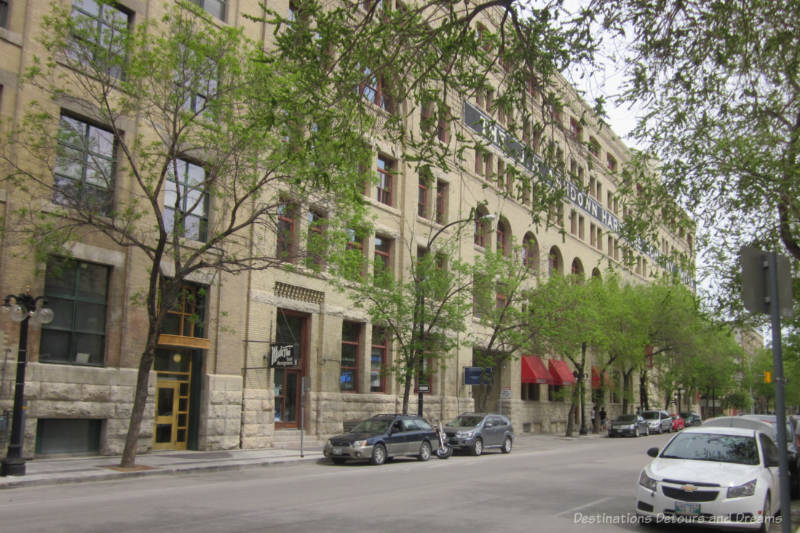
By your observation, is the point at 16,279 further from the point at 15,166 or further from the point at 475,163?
the point at 475,163

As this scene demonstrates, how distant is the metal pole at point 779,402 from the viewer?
6.87 meters

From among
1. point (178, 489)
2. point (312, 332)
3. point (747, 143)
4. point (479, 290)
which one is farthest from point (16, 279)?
point (479, 290)

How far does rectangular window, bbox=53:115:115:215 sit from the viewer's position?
18453 millimetres

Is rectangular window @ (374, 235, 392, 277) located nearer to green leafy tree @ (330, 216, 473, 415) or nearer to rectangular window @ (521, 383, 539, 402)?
green leafy tree @ (330, 216, 473, 415)

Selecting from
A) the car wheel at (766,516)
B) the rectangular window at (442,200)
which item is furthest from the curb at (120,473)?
the rectangular window at (442,200)

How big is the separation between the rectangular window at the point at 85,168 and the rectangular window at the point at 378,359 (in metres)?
14.2

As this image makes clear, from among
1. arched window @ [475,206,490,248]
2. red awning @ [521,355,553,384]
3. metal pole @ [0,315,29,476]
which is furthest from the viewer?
red awning @ [521,355,553,384]

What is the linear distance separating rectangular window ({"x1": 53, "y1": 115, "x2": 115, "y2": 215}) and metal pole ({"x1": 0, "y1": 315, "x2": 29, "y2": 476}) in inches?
152

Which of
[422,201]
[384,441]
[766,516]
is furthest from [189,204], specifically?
[766,516]

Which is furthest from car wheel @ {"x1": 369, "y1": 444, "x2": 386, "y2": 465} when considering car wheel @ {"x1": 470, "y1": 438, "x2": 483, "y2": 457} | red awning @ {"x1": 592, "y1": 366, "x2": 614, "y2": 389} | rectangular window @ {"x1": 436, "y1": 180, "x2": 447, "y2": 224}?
red awning @ {"x1": 592, "y1": 366, "x2": 614, "y2": 389}

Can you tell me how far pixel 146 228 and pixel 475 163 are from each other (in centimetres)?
2089

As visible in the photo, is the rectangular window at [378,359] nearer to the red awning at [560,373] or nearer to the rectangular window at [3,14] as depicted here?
the red awning at [560,373]

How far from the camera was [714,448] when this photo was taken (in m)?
11.1

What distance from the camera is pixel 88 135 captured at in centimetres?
2066
